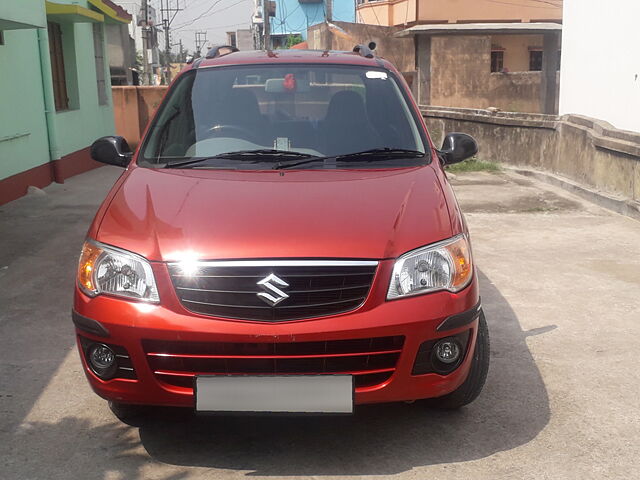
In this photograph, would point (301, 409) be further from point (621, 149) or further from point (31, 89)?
point (31, 89)

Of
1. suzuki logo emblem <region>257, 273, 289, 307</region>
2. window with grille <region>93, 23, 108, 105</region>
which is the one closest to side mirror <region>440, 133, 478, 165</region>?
suzuki logo emblem <region>257, 273, 289, 307</region>

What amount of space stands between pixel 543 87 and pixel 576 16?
39.4 ft

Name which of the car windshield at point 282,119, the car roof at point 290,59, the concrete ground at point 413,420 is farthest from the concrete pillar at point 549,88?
the car windshield at point 282,119

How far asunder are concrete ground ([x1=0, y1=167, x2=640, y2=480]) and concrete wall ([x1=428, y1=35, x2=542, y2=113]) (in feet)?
65.3

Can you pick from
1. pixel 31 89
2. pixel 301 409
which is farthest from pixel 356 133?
pixel 31 89

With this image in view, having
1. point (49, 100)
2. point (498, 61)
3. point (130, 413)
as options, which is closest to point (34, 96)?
point (49, 100)

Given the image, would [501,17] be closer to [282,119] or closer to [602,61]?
[602,61]

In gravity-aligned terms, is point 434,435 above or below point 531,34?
below

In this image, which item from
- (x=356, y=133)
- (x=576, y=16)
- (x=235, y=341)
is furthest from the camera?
(x=576, y=16)

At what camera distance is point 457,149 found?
16.0 feet

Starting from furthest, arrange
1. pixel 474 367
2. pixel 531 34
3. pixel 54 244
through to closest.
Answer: pixel 531 34 → pixel 54 244 → pixel 474 367

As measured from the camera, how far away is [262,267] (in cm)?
322

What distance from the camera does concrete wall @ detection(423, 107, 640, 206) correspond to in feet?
32.2

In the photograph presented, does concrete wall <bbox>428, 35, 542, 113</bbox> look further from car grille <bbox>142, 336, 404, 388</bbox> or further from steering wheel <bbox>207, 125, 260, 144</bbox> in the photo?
car grille <bbox>142, 336, 404, 388</bbox>
